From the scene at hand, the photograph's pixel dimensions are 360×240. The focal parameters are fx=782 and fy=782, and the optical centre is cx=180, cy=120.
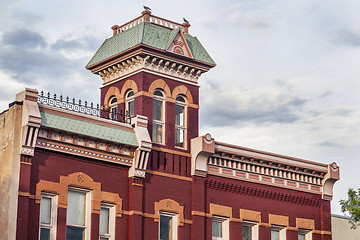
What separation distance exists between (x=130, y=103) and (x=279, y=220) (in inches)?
374

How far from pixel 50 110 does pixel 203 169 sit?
8169mm

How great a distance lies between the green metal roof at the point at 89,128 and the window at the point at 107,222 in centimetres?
286

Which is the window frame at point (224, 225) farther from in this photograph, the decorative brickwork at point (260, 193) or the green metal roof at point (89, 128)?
the green metal roof at point (89, 128)

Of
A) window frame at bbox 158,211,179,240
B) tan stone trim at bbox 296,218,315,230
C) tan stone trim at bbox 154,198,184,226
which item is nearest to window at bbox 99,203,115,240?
tan stone trim at bbox 154,198,184,226

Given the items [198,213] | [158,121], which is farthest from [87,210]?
[158,121]

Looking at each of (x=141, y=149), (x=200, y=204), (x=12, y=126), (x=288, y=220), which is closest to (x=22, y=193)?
(x=12, y=126)

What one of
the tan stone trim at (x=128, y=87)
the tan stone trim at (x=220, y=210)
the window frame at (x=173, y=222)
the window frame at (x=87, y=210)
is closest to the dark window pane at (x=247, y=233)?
the tan stone trim at (x=220, y=210)

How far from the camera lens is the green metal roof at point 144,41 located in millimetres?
36281

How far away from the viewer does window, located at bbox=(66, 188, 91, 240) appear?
31706mm

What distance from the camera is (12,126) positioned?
31.1 meters

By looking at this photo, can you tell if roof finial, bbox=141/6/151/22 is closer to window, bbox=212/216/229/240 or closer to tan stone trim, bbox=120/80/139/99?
tan stone trim, bbox=120/80/139/99

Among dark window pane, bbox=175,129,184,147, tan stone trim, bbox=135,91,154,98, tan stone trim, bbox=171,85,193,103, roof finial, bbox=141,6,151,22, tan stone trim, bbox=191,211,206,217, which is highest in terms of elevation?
roof finial, bbox=141,6,151,22

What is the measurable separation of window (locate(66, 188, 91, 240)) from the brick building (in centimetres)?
4

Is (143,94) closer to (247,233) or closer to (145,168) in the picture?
(145,168)
